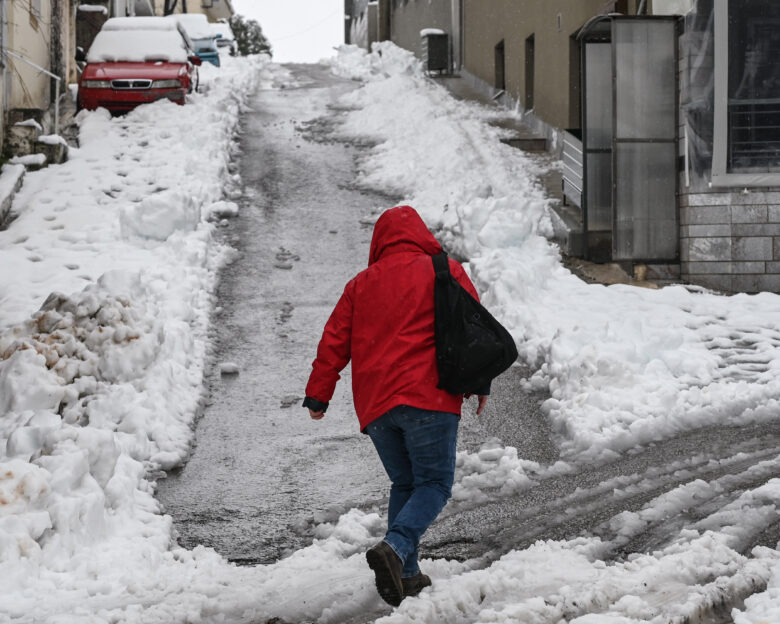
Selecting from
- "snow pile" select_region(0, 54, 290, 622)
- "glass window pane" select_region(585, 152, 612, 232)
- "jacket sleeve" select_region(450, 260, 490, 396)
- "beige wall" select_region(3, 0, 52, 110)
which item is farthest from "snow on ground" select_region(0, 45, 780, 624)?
"beige wall" select_region(3, 0, 52, 110)

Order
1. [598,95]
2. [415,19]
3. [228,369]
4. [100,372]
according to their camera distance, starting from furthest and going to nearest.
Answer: [415,19] < [598,95] < [228,369] < [100,372]

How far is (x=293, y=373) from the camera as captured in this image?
8.75 metres

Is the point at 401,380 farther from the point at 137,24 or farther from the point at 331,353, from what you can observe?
the point at 137,24

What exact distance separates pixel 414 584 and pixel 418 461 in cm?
54

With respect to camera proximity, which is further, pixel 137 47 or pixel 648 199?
pixel 137 47

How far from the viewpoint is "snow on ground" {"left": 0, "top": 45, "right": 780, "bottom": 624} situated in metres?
4.40

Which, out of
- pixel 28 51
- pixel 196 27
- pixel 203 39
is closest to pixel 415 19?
pixel 203 39

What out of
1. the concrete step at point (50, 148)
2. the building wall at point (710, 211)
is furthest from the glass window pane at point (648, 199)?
the concrete step at point (50, 148)

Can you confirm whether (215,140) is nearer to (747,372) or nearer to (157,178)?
(157,178)

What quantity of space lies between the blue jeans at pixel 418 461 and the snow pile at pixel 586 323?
2.62 meters

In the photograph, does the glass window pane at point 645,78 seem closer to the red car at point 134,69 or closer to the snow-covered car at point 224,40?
the red car at point 134,69

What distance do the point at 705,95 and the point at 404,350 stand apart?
311 inches

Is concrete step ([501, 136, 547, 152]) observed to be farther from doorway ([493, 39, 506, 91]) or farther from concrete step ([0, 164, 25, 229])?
concrete step ([0, 164, 25, 229])

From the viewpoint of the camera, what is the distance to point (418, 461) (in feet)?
14.0
